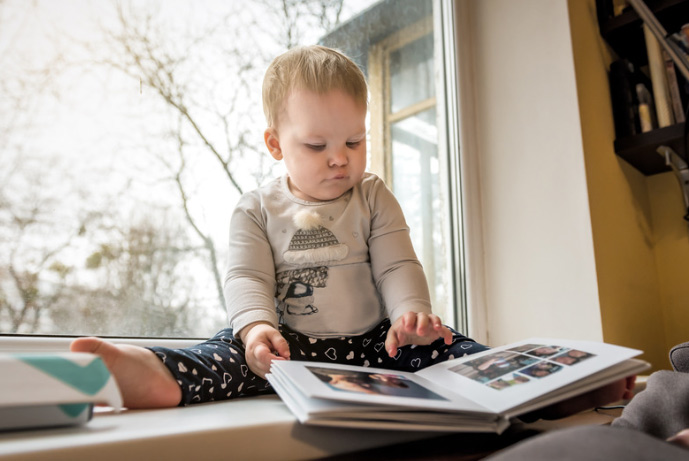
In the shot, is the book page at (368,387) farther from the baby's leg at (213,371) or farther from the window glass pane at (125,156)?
the window glass pane at (125,156)

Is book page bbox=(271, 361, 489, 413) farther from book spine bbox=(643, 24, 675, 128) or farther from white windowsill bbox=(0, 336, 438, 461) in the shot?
book spine bbox=(643, 24, 675, 128)

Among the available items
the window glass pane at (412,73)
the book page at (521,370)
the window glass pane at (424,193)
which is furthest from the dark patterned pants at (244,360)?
the window glass pane at (412,73)

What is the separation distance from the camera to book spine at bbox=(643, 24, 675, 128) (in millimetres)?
1329

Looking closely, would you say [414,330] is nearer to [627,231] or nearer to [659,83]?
[627,231]

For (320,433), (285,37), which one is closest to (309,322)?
(320,433)

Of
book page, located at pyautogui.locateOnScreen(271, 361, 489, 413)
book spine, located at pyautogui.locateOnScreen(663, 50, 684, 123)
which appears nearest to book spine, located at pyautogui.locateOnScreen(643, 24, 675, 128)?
book spine, located at pyautogui.locateOnScreen(663, 50, 684, 123)

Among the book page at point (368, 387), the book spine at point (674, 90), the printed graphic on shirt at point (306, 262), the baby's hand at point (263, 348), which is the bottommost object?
the book page at point (368, 387)

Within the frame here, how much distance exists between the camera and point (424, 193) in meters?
1.42

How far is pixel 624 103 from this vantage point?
55.1 inches

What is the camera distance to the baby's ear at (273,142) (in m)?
0.95

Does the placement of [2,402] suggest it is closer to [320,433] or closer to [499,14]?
[320,433]

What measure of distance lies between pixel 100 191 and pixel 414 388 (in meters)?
0.65

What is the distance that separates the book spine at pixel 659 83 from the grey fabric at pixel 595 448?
1206mm

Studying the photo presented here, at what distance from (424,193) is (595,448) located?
1.10 metres
